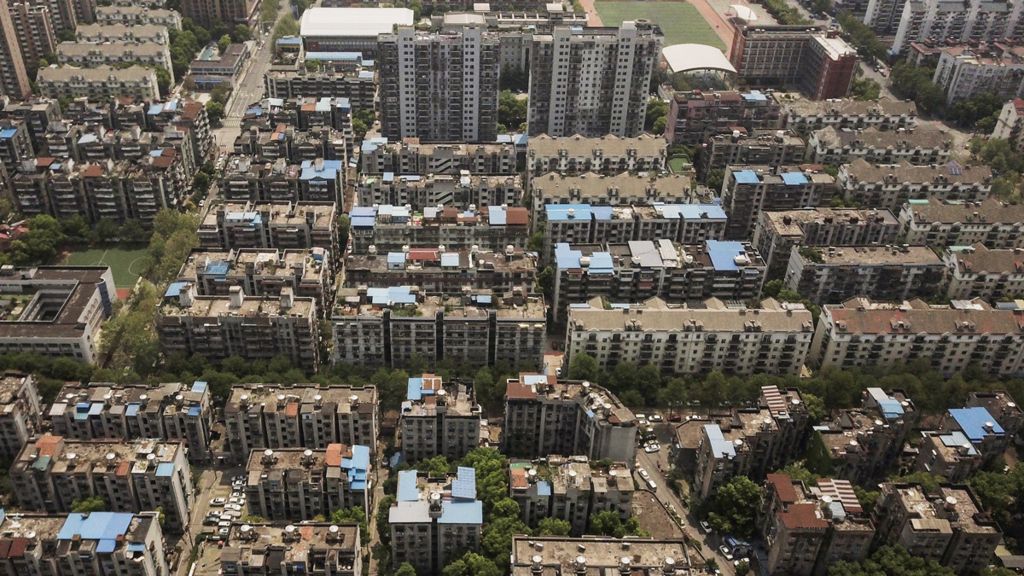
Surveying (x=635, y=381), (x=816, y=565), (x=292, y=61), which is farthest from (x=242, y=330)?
(x=292, y=61)

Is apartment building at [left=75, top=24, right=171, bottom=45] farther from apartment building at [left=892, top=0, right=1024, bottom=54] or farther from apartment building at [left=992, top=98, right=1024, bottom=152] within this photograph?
apartment building at [left=992, top=98, right=1024, bottom=152]

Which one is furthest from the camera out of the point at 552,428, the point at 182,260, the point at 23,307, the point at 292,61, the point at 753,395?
the point at 292,61

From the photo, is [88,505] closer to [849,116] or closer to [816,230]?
[816,230]

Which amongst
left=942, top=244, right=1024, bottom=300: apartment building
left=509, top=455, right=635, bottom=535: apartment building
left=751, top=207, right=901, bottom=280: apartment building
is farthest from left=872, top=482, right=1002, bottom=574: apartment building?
left=751, top=207, right=901, bottom=280: apartment building

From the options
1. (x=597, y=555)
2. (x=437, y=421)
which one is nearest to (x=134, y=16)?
(x=437, y=421)

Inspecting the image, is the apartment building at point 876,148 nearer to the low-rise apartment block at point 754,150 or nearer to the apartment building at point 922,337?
the low-rise apartment block at point 754,150

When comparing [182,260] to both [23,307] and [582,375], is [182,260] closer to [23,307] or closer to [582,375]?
[23,307]
